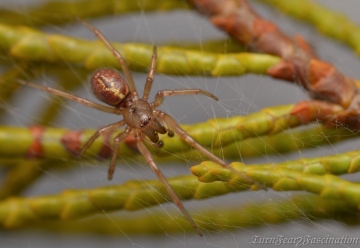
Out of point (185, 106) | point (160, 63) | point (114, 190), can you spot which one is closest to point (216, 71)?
point (160, 63)

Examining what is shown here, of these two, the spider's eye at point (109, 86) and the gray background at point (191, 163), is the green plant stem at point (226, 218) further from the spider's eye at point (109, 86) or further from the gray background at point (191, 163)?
the spider's eye at point (109, 86)

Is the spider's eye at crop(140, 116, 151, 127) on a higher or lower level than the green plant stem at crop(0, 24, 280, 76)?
lower

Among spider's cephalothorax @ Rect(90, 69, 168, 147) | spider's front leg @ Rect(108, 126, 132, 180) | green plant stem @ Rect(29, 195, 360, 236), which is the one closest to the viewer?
green plant stem @ Rect(29, 195, 360, 236)

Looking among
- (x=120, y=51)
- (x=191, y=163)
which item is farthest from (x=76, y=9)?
(x=191, y=163)

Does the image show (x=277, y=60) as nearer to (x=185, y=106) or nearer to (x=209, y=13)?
(x=209, y=13)

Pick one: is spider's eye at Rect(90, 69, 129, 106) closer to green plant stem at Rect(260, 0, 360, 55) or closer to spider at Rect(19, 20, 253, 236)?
spider at Rect(19, 20, 253, 236)

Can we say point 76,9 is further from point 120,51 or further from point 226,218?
point 226,218

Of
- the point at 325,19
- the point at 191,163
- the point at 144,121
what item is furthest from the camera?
the point at 144,121

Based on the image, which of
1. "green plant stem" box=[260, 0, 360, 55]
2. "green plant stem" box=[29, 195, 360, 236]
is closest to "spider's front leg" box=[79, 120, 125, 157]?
"green plant stem" box=[29, 195, 360, 236]
